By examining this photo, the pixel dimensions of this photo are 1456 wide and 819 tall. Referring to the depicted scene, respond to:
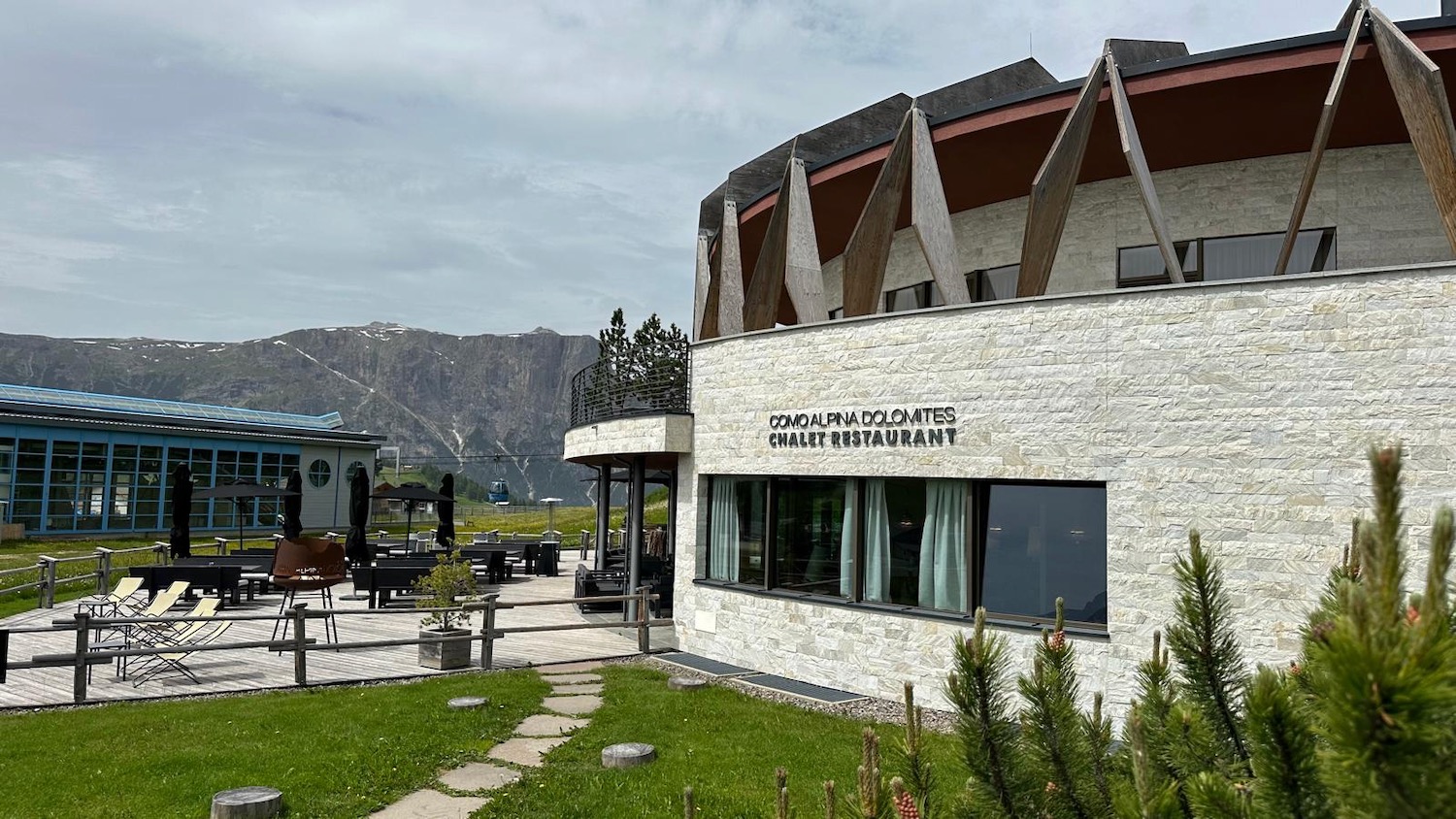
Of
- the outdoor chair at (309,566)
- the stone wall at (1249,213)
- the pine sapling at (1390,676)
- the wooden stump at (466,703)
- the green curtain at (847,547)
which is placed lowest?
the wooden stump at (466,703)

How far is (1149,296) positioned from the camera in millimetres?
10938

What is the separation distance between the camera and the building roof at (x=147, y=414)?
4106 cm

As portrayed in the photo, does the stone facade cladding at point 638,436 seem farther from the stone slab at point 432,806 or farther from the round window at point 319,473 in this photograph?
the round window at point 319,473

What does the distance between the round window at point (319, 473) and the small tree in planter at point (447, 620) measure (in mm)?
38870

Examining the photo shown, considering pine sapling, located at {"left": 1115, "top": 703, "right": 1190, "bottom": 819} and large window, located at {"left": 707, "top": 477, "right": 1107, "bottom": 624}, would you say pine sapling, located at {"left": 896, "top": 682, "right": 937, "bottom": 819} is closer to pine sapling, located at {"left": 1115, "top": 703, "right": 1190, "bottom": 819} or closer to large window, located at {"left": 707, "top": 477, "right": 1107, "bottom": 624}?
pine sapling, located at {"left": 1115, "top": 703, "right": 1190, "bottom": 819}

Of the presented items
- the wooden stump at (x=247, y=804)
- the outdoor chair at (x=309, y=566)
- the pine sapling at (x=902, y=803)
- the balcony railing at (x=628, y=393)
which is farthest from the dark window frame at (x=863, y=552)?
the pine sapling at (x=902, y=803)

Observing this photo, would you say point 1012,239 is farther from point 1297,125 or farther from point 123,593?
point 123,593

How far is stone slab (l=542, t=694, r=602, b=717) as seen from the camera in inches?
469

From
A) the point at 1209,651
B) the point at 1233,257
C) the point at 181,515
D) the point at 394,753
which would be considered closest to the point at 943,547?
the point at 1233,257

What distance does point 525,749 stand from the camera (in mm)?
10016

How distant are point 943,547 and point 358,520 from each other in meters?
20.4

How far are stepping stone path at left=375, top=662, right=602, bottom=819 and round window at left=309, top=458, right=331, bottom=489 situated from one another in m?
42.6

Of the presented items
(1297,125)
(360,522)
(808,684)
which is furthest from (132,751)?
(360,522)

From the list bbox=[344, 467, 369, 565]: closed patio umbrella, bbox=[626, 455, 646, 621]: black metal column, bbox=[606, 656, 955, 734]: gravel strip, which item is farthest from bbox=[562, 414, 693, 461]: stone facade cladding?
bbox=[344, 467, 369, 565]: closed patio umbrella
